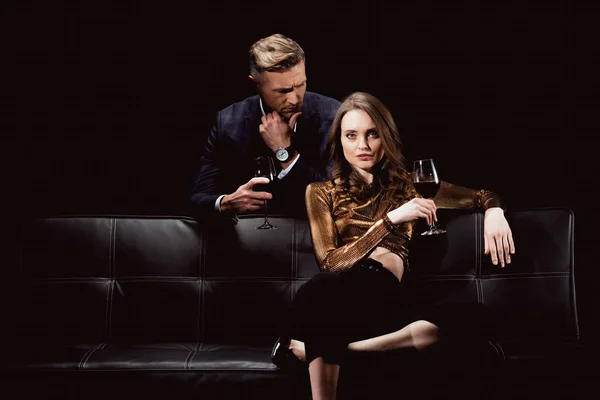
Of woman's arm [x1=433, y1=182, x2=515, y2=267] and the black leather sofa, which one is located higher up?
woman's arm [x1=433, y1=182, x2=515, y2=267]

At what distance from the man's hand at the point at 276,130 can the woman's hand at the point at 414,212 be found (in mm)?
832

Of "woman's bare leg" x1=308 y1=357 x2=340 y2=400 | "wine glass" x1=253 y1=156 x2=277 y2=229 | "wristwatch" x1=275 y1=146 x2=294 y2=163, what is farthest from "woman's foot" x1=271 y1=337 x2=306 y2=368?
"wristwatch" x1=275 y1=146 x2=294 y2=163

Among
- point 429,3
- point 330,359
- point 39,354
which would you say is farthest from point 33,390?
point 429,3

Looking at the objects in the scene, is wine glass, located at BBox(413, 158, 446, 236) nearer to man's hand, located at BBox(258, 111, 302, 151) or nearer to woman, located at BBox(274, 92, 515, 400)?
woman, located at BBox(274, 92, 515, 400)

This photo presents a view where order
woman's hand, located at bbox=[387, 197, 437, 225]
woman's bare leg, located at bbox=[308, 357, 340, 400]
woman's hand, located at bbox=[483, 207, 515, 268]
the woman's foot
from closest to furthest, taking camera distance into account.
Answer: woman's bare leg, located at bbox=[308, 357, 340, 400] < the woman's foot < woman's hand, located at bbox=[387, 197, 437, 225] < woman's hand, located at bbox=[483, 207, 515, 268]

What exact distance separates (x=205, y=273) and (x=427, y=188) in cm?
112

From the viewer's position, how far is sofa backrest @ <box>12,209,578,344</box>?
270cm

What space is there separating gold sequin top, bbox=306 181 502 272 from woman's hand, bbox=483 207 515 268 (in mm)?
117

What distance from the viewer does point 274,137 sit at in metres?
3.01

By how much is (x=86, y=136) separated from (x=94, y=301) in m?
0.93

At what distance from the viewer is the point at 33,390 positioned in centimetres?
227

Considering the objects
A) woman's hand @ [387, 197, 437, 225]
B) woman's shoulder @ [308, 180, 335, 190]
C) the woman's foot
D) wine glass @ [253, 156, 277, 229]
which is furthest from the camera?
wine glass @ [253, 156, 277, 229]

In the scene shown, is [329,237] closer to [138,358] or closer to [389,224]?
[389,224]

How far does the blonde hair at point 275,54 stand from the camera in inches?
121
